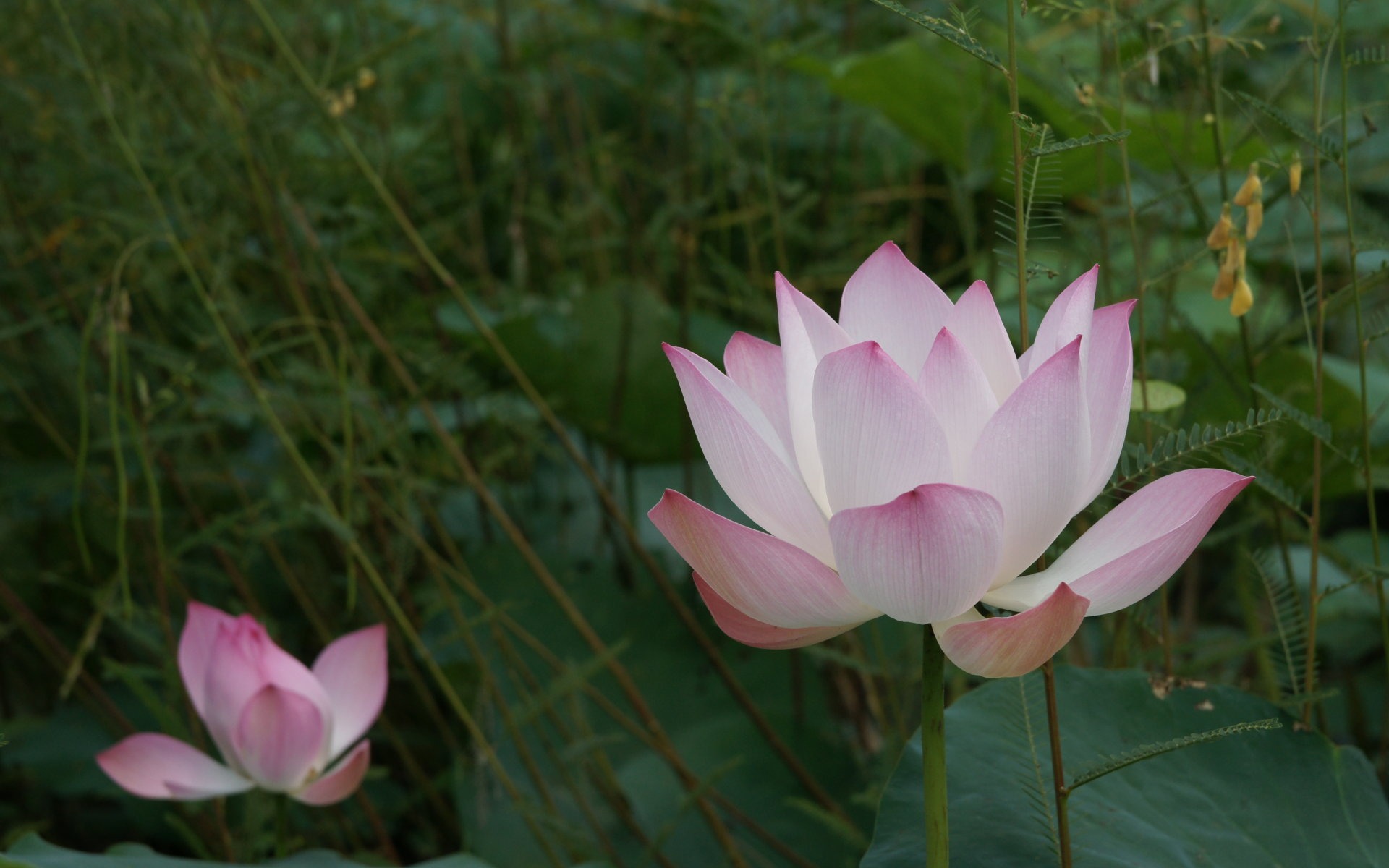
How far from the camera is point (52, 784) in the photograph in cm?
96

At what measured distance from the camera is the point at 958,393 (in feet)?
1.07

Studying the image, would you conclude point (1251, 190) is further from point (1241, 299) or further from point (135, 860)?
point (135, 860)

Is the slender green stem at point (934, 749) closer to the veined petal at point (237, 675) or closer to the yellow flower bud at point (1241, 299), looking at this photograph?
the yellow flower bud at point (1241, 299)

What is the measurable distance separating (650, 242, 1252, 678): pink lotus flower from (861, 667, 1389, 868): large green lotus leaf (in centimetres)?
10

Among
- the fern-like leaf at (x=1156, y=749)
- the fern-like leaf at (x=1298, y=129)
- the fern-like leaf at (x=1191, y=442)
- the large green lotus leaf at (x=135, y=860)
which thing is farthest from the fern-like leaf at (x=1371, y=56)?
the large green lotus leaf at (x=135, y=860)

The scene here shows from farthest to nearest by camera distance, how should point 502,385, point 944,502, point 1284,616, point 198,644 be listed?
1. point 502,385
2. point 198,644
3. point 1284,616
4. point 944,502

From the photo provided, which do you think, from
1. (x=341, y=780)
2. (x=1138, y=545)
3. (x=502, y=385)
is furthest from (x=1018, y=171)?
(x=502, y=385)

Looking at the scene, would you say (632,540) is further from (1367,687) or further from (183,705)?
(1367,687)

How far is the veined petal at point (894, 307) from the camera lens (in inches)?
15.3

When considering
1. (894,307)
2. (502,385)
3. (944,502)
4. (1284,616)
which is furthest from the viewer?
(502,385)

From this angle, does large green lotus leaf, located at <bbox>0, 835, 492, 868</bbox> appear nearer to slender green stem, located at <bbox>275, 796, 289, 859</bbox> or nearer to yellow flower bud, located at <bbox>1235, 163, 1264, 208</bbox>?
slender green stem, located at <bbox>275, 796, 289, 859</bbox>

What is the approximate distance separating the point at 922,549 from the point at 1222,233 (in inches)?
9.1

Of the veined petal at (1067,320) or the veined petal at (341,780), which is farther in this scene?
the veined petal at (341,780)

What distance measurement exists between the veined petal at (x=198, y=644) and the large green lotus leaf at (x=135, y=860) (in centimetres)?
9
